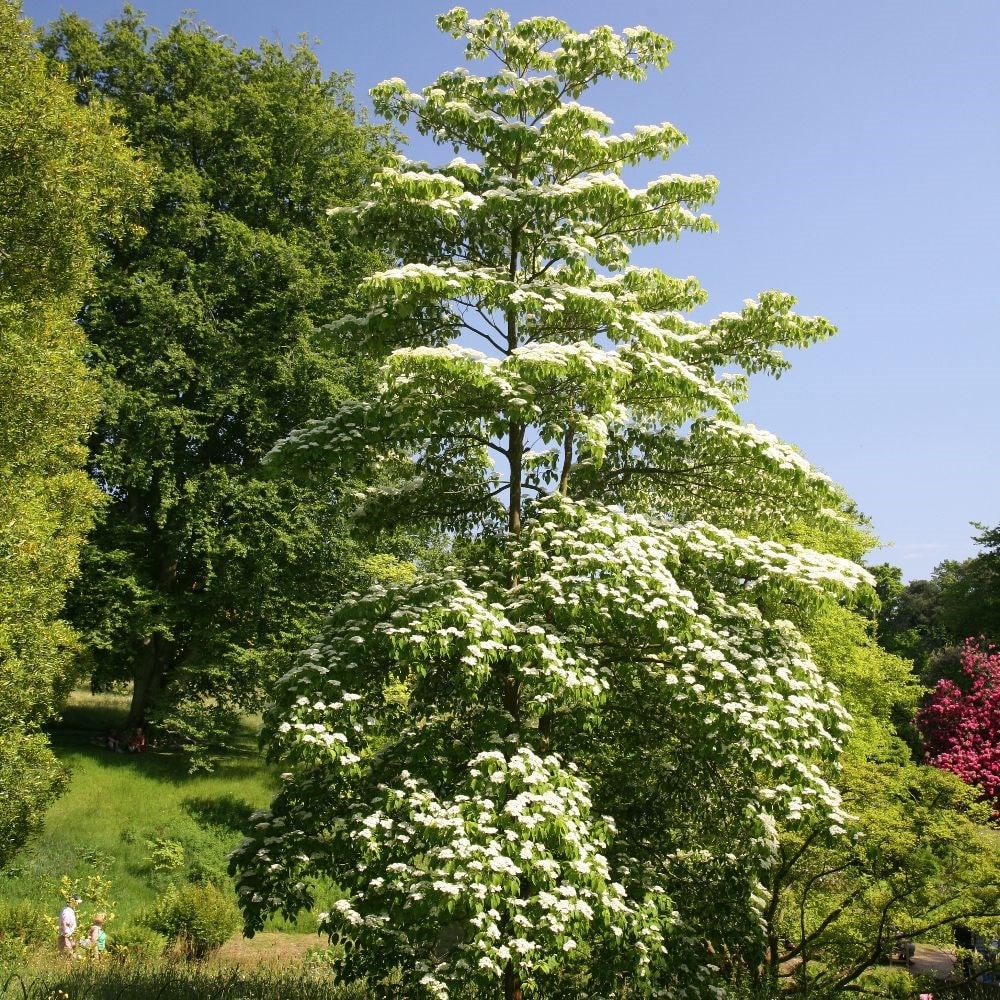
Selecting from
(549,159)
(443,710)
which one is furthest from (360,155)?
(443,710)

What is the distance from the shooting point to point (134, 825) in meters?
20.2

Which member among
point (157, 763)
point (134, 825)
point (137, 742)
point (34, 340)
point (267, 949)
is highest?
point (34, 340)

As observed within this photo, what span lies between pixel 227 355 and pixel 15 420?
1057 centimetres

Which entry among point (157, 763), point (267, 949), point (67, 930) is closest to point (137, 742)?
point (157, 763)

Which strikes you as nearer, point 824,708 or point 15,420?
point 824,708

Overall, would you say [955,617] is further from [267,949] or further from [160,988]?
[160,988]

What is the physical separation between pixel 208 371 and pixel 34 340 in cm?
841

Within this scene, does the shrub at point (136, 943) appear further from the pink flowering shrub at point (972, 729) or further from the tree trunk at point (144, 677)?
the pink flowering shrub at point (972, 729)

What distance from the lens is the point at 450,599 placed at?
25.2 ft

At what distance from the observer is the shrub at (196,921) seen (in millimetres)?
16250

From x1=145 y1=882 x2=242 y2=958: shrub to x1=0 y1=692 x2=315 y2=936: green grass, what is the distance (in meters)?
1.38

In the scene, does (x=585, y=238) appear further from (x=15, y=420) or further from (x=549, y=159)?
(x=15, y=420)

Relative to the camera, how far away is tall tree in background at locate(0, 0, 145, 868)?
41.0 feet

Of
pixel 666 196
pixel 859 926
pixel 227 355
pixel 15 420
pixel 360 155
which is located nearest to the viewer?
pixel 666 196
